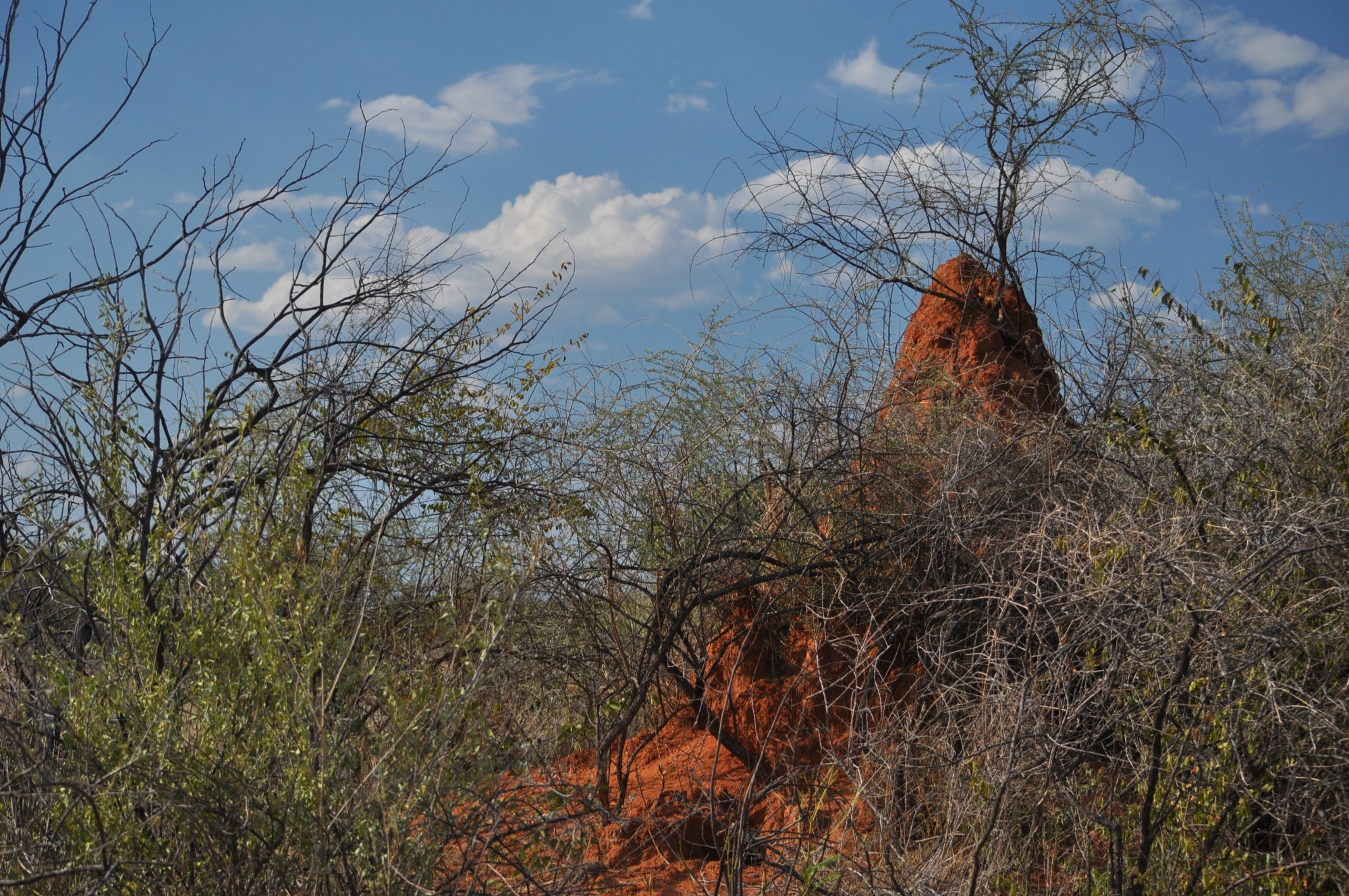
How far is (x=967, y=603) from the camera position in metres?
5.46

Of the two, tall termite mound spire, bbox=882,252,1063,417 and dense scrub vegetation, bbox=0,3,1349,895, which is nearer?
dense scrub vegetation, bbox=0,3,1349,895

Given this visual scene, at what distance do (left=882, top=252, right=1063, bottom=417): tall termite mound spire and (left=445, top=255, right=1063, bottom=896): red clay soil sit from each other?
2cm

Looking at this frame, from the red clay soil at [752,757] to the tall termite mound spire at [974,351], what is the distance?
2 cm

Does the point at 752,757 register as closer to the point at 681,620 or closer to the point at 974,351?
the point at 681,620

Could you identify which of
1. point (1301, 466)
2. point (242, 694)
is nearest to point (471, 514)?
point (242, 694)

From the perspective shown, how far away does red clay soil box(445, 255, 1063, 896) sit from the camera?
14.1 ft

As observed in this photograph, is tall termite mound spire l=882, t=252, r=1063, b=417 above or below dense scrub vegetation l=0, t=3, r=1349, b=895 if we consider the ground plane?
above

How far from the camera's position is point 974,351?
280 inches

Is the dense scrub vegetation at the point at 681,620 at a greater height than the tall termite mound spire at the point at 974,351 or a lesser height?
lesser

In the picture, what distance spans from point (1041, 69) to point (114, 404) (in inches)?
282

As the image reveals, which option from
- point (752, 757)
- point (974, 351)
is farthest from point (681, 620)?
point (974, 351)

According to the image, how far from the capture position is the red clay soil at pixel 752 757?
431 centimetres

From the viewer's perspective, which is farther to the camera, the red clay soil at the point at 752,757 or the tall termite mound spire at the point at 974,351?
the tall termite mound spire at the point at 974,351

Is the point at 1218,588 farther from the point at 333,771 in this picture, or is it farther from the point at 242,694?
the point at 242,694
